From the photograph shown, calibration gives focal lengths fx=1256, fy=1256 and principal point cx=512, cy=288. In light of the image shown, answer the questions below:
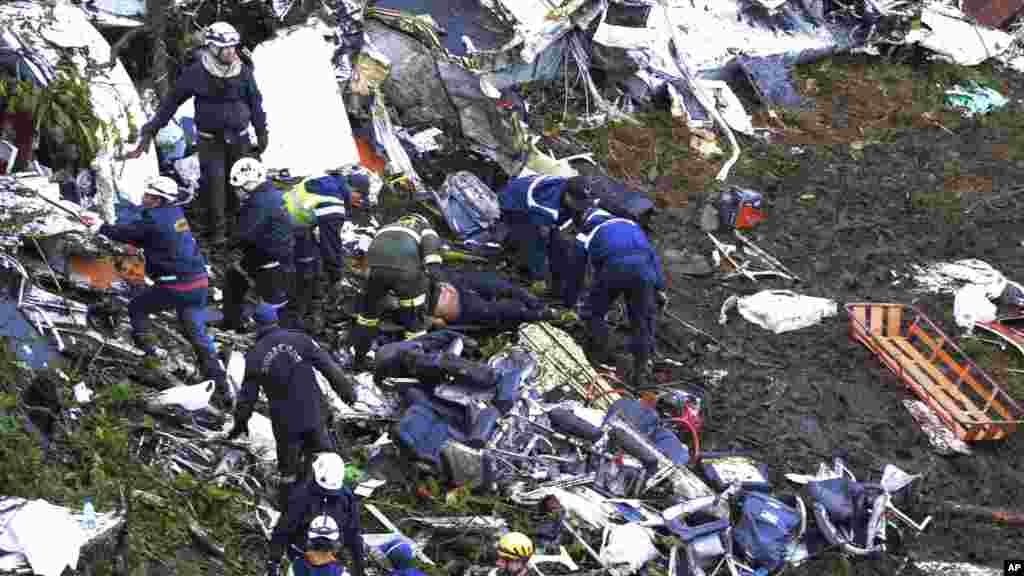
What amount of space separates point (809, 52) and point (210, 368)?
1040 cm

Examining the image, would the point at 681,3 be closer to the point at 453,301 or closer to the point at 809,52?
the point at 809,52

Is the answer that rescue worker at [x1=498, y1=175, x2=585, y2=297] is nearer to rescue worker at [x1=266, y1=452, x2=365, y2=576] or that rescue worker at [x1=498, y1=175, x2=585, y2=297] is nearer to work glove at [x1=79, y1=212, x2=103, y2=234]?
work glove at [x1=79, y1=212, x2=103, y2=234]

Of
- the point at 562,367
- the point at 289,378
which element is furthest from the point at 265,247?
the point at 562,367

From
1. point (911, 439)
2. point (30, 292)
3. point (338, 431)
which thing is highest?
point (30, 292)

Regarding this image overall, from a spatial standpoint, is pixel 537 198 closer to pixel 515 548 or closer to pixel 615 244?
pixel 615 244

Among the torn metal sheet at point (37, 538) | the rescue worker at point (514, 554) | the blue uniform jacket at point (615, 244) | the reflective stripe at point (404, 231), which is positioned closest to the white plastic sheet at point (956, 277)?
the blue uniform jacket at point (615, 244)

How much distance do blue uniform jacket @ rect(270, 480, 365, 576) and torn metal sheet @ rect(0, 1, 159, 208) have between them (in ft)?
12.3

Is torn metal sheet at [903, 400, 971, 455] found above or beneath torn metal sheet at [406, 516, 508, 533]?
beneath

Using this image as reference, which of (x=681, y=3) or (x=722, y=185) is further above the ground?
(x=681, y=3)

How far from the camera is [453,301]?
957 cm

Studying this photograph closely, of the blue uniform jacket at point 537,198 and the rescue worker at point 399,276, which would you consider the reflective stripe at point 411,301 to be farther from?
the blue uniform jacket at point 537,198

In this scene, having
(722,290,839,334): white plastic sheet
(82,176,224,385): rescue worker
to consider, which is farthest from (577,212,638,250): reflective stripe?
(82,176,224,385): rescue worker

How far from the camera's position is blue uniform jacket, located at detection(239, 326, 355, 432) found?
23.0 ft

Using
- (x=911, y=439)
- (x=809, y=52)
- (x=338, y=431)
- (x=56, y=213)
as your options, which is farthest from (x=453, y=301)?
(x=809, y=52)
